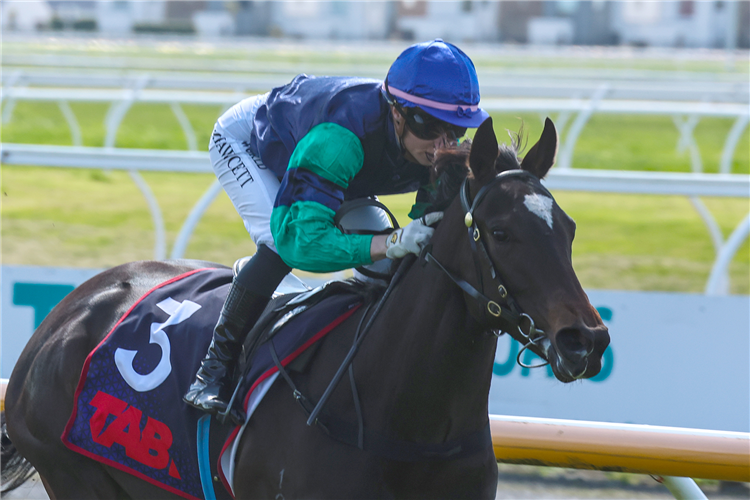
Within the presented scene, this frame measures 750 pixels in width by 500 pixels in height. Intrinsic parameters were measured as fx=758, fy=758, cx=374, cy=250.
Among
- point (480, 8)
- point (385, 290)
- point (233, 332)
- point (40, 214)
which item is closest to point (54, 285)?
point (233, 332)

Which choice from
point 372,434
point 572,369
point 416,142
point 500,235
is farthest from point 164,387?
point 572,369

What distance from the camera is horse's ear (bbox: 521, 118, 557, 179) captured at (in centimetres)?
157

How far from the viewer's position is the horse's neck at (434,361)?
1592 millimetres

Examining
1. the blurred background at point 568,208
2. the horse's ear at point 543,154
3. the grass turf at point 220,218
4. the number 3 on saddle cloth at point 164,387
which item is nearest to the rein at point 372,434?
the number 3 on saddle cloth at point 164,387

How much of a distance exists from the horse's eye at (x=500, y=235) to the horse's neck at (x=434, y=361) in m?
0.11

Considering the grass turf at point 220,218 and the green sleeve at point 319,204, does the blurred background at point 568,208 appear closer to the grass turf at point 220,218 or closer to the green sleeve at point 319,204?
the grass turf at point 220,218

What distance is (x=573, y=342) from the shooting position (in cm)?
132

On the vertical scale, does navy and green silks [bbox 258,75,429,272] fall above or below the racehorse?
above

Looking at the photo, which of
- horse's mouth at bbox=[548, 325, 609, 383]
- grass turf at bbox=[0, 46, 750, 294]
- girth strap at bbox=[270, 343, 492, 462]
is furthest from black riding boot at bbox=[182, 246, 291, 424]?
grass turf at bbox=[0, 46, 750, 294]

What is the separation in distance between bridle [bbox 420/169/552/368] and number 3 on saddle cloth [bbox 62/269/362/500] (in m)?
0.42

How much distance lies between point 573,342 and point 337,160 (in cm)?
68

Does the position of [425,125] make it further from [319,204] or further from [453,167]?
[319,204]

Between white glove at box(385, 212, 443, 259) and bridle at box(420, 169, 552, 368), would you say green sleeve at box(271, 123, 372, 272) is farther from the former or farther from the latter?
bridle at box(420, 169, 552, 368)

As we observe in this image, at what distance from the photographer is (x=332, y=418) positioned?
1664 millimetres
